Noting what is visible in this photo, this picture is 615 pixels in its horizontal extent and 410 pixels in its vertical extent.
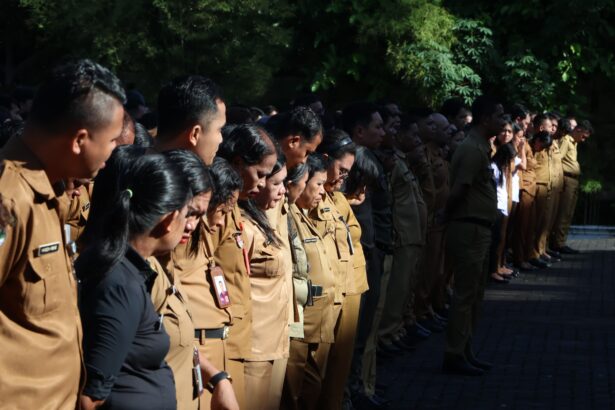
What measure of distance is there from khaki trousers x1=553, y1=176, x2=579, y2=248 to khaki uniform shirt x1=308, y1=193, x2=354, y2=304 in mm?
13540

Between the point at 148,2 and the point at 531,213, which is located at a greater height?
the point at 148,2

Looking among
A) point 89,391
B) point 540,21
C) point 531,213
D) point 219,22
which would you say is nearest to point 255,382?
point 89,391

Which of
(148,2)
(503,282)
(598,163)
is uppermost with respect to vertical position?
(148,2)

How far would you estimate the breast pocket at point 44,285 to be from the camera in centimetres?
368

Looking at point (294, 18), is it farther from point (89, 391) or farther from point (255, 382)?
point (89, 391)

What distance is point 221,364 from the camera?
18.0ft

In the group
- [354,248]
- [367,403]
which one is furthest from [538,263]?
[354,248]

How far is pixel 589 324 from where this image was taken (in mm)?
13531

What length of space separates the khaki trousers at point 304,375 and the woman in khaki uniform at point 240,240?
119 centimetres

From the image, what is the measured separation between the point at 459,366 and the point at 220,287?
5.50 metres

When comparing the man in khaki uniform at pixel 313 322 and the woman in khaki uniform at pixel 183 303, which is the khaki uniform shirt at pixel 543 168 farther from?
the woman in khaki uniform at pixel 183 303

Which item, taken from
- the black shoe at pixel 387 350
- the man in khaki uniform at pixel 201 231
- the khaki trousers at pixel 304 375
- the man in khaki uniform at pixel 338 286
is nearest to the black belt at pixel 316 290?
the khaki trousers at pixel 304 375

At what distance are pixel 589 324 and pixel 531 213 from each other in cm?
566

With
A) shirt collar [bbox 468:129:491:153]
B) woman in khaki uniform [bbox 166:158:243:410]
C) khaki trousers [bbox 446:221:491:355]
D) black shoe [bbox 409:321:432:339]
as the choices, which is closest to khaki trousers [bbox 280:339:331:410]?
woman in khaki uniform [bbox 166:158:243:410]
